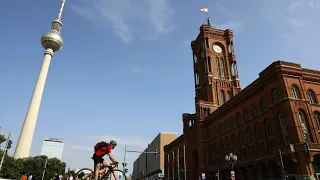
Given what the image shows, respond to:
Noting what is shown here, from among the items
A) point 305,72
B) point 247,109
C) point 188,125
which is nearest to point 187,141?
point 188,125

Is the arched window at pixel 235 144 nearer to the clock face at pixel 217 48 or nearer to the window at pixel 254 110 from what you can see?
the window at pixel 254 110

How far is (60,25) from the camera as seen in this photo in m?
95.6

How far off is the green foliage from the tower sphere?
139ft

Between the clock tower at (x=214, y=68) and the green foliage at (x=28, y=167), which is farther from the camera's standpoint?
the clock tower at (x=214, y=68)

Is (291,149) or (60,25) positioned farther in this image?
(60,25)

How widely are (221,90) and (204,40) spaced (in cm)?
1563

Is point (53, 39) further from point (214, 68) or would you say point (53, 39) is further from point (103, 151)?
point (103, 151)

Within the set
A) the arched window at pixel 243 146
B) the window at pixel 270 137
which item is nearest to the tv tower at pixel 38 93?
the arched window at pixel 243 146

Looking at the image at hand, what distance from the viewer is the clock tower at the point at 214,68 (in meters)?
61.6

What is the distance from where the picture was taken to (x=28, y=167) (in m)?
64.0

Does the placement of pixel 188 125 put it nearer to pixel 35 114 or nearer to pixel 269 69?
pixel 269 69

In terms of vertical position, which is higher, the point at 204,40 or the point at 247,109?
the point at 204,40

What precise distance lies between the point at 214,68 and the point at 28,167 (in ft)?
187

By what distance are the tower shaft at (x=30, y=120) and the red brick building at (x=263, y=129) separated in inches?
1919
